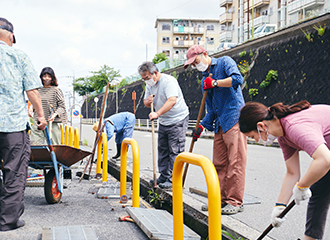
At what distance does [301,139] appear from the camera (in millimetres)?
2172

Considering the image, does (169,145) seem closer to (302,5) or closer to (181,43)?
(302,5)

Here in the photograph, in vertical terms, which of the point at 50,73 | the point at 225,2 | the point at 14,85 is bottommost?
the point at 14,85

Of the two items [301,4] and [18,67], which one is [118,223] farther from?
[301,4]

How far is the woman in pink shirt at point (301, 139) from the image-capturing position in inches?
83.1

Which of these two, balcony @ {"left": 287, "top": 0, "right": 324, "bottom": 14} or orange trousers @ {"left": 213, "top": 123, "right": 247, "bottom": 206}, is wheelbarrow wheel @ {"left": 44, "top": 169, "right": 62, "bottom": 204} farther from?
balcony @ {"left": 287, "top": 0, "right": 324, "bottom": 14}

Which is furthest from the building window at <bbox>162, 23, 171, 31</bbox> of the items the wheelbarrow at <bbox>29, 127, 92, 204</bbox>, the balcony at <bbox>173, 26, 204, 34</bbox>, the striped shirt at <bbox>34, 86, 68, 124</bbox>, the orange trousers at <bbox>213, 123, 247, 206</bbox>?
the orange trousers at <bbox>213, 123, 247, 206</bbox>

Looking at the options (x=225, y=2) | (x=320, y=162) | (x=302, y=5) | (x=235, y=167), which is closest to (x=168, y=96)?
(x=235, y=167)

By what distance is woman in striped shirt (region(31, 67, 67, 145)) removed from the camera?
229 inches

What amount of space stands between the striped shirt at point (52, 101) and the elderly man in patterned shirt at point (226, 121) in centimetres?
272

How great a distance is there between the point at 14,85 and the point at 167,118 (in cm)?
233

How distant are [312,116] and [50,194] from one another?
3.40 m

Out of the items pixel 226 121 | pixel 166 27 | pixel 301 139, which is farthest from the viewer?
pixel 166 27

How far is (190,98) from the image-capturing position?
29547 millimetres

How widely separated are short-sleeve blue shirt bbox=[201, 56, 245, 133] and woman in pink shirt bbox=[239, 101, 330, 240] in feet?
4.24
